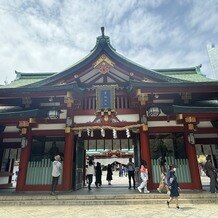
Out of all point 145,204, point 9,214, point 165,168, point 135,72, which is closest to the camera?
point 9,214

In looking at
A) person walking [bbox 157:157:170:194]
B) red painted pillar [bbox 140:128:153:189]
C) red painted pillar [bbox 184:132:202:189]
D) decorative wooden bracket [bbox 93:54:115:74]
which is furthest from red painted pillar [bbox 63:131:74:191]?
red painted pillar [bbox 184:132:202:189]

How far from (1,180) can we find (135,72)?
11513 millimetres

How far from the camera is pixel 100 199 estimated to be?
9555 mm

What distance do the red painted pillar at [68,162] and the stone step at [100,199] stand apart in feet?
5.19

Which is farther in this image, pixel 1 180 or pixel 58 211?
pixel 1 180

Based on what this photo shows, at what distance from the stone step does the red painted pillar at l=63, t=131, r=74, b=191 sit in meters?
1.58

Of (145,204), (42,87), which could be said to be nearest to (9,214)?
(145,204)

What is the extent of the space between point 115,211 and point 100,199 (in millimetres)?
1913

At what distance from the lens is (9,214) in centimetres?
753

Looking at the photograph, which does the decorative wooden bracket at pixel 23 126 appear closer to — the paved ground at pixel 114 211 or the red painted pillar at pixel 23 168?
the red painted pillar at pixel 23 168

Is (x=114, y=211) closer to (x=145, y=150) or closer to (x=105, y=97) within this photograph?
(x=145, y=150)

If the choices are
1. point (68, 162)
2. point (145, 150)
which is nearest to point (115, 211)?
point (145, 150)

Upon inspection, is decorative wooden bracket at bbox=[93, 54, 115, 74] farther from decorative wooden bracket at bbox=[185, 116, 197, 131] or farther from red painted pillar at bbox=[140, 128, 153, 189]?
decorative wooden bracket at bbox=[185, 116, 197, 131]

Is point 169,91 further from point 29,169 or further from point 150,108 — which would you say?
point 29,169
